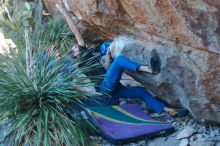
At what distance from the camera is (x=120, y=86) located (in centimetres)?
A: 661

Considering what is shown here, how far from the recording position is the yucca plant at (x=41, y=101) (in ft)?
16.6

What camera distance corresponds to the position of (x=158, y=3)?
544cm

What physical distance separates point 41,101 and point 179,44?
6.42 ft

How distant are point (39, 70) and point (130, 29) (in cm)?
175

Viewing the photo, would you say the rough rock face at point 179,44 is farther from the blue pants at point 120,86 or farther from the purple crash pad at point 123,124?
the purple crash pad at point 123,124

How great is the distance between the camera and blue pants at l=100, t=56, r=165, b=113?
6.36 meters

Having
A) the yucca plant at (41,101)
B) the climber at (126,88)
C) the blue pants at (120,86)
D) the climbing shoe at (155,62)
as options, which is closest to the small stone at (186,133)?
the climber at (126,88)

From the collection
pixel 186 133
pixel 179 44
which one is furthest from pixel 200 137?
pixel 179 44

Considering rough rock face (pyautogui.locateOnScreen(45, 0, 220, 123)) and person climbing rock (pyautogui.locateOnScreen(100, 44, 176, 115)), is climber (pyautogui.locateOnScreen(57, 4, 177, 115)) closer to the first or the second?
person climbing rock (pyautogui.locateOnScreen(100, 44, 176, 115))

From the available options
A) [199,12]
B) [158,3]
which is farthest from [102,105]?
[199,12]

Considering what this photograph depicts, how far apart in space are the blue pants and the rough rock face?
15cm

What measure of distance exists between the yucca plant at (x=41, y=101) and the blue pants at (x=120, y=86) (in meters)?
0.71

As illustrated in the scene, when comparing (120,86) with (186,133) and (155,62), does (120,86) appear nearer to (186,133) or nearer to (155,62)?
(155,62)

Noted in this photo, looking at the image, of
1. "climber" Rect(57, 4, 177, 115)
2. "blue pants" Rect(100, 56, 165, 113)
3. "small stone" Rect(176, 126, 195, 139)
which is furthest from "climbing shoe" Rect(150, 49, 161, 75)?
"small stone" Rect(176, 126, 195, 139)
